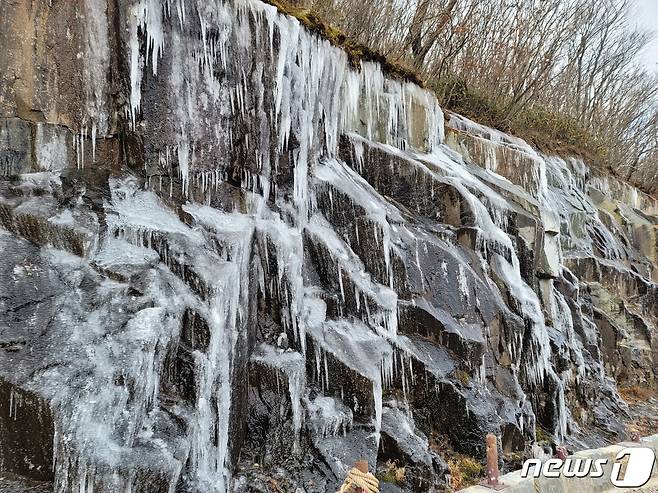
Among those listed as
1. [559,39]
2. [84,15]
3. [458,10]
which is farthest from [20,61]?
[559,39]

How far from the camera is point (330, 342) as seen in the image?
242 inches

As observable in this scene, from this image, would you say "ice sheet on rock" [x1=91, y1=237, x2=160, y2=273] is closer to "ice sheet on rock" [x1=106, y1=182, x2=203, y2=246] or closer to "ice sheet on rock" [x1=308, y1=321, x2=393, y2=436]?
"ice sheet on rock" [x1=106, y1=182, x2=203, y2=246]

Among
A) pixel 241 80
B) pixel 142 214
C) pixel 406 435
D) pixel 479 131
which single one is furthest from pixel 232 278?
pixel 479 131

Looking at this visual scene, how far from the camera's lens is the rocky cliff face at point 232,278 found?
4.28 m

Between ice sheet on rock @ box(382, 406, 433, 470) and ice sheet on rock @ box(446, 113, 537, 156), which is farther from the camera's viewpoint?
ice sheet on rock @ box(446, 113, 537, 156)

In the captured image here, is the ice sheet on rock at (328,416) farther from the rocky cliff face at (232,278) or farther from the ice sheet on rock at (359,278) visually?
the ice sheet on rock at (359,278)

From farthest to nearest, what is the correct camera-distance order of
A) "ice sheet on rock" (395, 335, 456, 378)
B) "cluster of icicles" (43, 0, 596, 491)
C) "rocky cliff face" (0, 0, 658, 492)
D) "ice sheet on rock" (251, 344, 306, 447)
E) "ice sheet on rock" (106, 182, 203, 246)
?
"ice sheet on rock" (395, 335, 456, 378) → "ice sheet on rock" (251, 344, 306, 447) → "ice sheet on rock" (106, 182, 203, 246) → "cluster of icicles" (43, 0, 596, 491) → "rocky cliff face" (0, 0, 658, 492)

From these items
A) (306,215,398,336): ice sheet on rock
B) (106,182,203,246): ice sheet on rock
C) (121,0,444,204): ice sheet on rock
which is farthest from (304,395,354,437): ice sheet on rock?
(121,0,444,204): ice sheet on rock

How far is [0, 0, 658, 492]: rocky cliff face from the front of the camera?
4.28 m

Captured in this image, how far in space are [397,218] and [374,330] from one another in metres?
2.22

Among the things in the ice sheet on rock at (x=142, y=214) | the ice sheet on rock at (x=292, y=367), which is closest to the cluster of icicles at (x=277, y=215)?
the ice sheet on rock at (x=292, y=367)

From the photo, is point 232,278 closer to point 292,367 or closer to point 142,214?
point 292,367

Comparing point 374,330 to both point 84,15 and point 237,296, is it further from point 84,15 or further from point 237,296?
point 84,15

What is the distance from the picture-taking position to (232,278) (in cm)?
543
